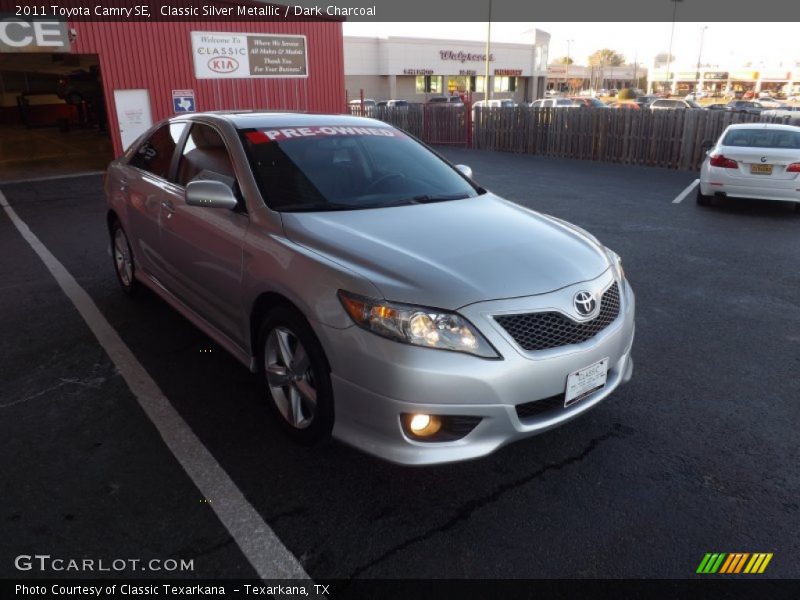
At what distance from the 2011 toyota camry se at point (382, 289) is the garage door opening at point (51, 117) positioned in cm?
1257

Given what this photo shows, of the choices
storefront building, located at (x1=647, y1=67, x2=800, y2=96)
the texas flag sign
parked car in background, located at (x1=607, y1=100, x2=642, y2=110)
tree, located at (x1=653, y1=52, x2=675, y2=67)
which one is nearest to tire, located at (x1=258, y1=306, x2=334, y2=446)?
the texas flag sign

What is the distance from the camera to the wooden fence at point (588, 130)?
49.5 feet

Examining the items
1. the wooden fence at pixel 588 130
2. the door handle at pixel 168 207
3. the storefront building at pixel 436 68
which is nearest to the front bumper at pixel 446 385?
the door handle at pixel 168 207

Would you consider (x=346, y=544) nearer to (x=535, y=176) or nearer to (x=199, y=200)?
(x=199, y=200)

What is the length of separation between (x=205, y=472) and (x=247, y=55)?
50.2 feet

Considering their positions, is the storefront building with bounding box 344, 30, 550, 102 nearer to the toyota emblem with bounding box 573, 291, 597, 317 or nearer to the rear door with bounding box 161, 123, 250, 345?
the rear door with bounding box 161, 123, 250, 345

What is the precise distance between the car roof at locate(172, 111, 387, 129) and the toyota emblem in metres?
2.23

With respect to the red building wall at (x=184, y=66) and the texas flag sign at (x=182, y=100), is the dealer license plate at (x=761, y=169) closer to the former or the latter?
the red building wall at (x=184, y=66)

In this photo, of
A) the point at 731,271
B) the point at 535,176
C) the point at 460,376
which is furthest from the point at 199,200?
the point at 535,176

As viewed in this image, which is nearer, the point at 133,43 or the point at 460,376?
the point at 460,376

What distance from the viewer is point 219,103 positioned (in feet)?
52.3

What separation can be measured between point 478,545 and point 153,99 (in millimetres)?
14978

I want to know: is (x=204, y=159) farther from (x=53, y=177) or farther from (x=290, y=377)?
(x=53, y=177)

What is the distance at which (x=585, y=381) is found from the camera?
284 cm
